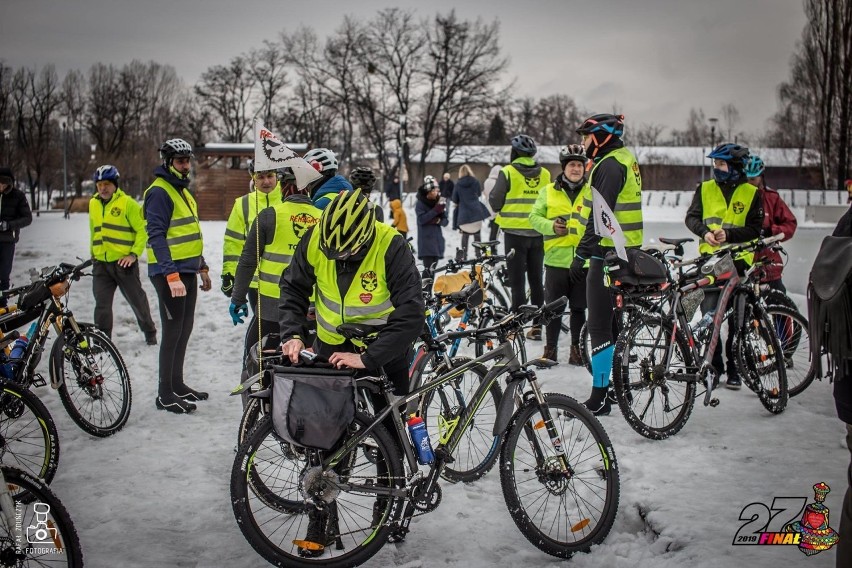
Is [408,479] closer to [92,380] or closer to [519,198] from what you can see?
[92,380]

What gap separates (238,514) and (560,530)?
1613mm

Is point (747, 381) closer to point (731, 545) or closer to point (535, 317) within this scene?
point (731, 545)

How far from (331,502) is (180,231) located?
354 centimetres

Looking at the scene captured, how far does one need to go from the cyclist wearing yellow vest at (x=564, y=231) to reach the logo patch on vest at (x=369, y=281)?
3.63 metres

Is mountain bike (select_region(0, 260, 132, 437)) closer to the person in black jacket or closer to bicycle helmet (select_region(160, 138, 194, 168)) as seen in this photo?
bicycle helmet (select_region(160, 138, 194, 168))

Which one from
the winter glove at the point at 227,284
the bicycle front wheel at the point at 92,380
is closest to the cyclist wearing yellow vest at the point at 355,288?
the winter glove at the point at 227,284

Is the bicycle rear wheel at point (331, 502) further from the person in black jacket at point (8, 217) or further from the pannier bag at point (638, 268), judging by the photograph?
the person in black jacket at point (8, 217)

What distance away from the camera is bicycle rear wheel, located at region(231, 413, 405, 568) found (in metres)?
3.45

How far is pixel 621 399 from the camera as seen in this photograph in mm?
5086

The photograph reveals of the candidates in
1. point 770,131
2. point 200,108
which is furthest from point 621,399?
point 770,131

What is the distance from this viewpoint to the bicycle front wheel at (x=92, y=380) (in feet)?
17.7

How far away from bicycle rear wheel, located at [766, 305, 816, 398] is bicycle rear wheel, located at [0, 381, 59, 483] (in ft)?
17.9

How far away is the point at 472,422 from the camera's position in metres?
4.14

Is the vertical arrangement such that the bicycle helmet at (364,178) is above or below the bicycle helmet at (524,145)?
below
